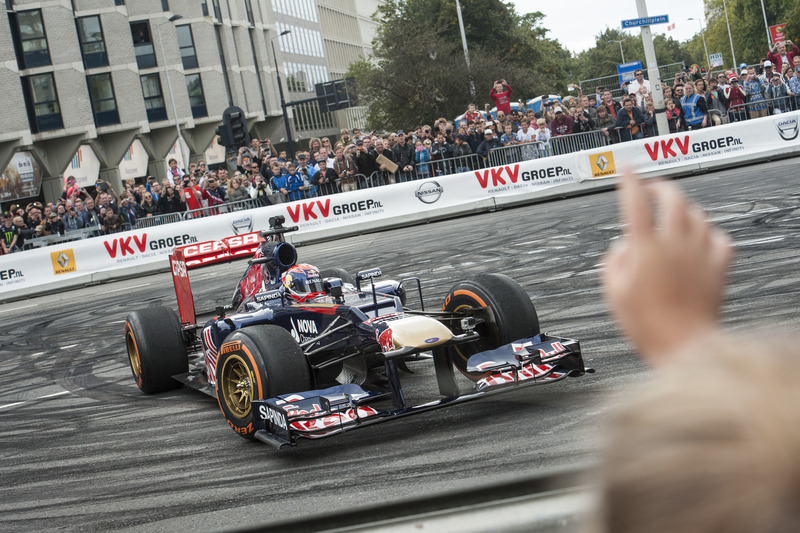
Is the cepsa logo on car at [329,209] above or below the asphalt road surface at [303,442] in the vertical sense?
above

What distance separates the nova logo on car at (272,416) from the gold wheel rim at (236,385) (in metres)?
0.40

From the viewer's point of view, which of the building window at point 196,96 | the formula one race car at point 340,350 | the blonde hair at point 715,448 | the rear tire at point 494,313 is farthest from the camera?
the building window at point 196,96

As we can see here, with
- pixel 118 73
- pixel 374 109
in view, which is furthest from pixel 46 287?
pixel 118 73

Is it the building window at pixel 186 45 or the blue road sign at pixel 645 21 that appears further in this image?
the building window at pixel 186 45

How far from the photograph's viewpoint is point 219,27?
69.9m

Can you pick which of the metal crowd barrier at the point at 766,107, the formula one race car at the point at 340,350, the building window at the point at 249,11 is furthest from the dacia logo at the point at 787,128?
the building window at the point at 249,11

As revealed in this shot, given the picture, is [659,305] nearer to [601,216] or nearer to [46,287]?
[601,216]

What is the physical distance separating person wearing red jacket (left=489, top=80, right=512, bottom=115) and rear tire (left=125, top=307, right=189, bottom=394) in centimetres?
1817

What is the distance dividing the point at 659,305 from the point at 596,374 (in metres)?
6.07

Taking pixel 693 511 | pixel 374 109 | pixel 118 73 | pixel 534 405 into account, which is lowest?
pixel 534 405

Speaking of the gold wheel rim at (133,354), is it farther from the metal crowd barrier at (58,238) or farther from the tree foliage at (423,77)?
the tree foliage at (423,77)

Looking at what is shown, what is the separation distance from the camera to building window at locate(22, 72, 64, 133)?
51.7 m

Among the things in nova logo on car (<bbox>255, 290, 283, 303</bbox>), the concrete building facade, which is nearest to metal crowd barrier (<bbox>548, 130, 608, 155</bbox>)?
nova logo on car (<bbox>255, 290, 283, 303</bbox>)

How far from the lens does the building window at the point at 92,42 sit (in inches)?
2197
